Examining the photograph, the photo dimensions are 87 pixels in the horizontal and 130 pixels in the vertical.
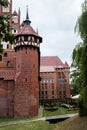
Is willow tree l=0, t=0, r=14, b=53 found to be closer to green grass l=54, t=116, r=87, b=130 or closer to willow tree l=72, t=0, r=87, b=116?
willow tree l=72, t=0, r=87, b=116

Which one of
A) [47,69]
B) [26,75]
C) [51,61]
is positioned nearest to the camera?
[26,75]

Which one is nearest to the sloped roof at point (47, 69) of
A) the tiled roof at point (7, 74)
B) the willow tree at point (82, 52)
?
the tiled roof at point (7, 74)

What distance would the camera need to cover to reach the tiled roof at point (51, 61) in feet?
262

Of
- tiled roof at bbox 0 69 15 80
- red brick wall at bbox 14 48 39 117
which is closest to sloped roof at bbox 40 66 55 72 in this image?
tiled roof at bbox 0 69 15 80

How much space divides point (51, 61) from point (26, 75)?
4615 centimetres

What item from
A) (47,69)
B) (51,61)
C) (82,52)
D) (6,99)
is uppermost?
(51,61)

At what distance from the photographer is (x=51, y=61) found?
8100 centimetres

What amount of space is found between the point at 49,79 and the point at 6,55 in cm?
3192

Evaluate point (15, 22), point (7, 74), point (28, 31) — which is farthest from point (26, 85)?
point (15, 22)

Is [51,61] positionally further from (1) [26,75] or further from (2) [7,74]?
(1) [26,75]

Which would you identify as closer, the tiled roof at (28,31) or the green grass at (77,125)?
the green grass at (77,125)

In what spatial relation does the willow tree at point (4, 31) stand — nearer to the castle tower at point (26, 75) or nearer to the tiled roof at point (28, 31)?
the castle tower at point (26, 75)

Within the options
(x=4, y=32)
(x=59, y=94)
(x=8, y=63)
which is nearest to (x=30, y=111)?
(x=8, y=63)

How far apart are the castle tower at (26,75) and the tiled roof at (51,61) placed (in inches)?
1694
